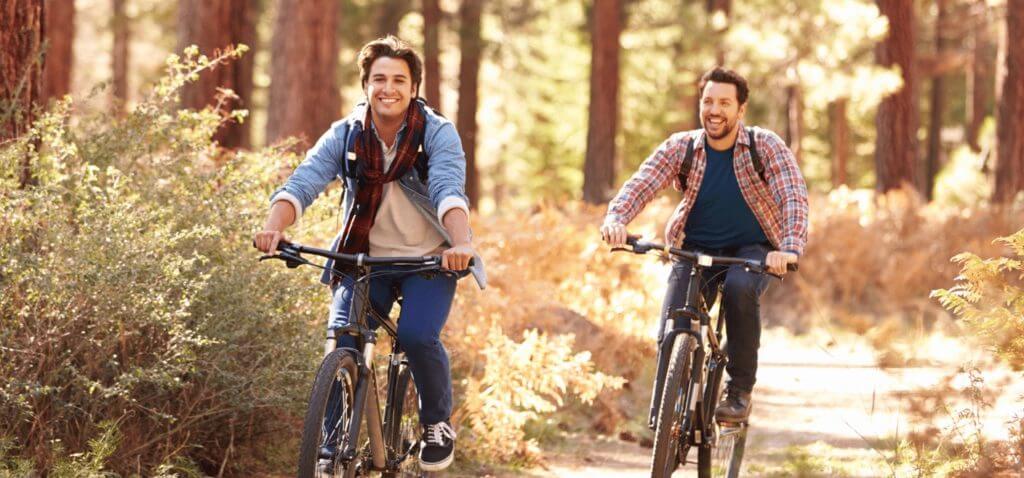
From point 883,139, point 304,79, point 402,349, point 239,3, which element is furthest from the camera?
point 883,139

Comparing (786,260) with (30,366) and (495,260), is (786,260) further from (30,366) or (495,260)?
(495,260)

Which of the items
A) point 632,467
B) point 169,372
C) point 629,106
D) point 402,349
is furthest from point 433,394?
point 629,106

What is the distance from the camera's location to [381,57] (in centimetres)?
554

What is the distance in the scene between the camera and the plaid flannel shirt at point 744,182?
646 centimetres

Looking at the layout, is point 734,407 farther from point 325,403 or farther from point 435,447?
point 325,403

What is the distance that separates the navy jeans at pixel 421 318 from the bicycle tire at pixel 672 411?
942 mm

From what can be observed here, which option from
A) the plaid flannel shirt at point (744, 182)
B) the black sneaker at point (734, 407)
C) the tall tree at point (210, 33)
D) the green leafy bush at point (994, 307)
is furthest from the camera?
the tall tree at point (210, 33)

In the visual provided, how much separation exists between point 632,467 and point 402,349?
2.82 metres

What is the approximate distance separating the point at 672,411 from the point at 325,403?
1.83 meters

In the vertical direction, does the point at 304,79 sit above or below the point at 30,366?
above

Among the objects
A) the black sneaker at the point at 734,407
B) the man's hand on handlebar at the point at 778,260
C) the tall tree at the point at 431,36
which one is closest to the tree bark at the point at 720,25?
the tall tree at the point at 431,36

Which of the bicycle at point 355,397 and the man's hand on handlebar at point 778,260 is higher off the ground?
the man's hand on handlebar at point 778,260

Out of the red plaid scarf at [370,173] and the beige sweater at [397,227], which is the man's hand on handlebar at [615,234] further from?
the red plaid scarf at [370,173]

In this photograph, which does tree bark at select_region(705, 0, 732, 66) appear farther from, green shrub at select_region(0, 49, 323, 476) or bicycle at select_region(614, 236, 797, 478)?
green shrub at select_region(0, 49, 323, 476)
